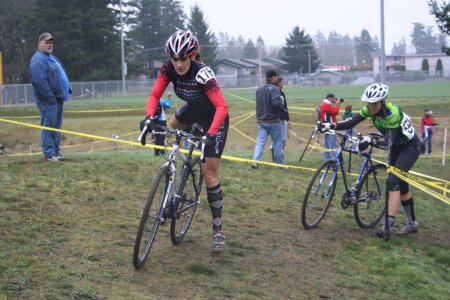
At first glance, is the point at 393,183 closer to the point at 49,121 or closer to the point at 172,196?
the point at 172,196

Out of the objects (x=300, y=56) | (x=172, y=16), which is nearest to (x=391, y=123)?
(x=172, y=16)

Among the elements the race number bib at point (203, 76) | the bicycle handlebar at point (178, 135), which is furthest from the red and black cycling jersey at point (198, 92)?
the bicycle handlebar at point (178, 135)

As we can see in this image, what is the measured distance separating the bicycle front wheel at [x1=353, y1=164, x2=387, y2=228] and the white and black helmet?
3831 mm

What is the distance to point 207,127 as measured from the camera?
22.4ft

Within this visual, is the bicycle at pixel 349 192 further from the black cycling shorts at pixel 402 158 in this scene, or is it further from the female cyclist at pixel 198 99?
the female cyclist at pixel 198 99

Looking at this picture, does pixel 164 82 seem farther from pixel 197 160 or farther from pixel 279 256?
pixel 279 256

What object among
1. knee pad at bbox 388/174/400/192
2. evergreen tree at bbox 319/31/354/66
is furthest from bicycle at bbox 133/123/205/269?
evergreen tree at bbox 319/31/354/66

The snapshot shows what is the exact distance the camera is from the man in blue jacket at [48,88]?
10.5 metres

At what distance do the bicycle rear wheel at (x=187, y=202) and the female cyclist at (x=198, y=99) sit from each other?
0.15 metres

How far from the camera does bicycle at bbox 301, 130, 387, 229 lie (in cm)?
861

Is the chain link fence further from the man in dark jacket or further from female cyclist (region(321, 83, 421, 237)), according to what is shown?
female cyclist (region(321, 83, 421, 237))

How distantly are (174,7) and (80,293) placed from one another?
10296 centimetres

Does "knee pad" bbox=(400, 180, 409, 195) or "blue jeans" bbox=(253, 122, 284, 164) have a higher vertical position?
"blue jeans" bbox=(253, 122, 284, 164)

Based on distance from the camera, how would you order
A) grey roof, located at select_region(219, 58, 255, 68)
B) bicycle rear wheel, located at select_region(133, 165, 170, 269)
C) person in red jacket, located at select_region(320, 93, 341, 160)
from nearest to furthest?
bicycle rear wheel, located at select_region(133, 165, 170, 269) < person in red jacket, located at select_region(320, 93, 341, 160) < grey roof, located at select_region(219, 58, 255, 68)
